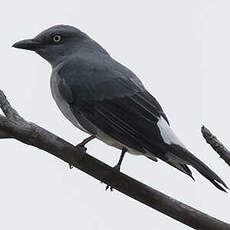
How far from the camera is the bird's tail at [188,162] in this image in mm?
4672

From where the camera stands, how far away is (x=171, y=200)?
4.34 metres

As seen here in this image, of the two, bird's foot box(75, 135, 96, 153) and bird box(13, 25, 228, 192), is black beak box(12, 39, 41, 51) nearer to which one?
bird box(13, 25, 228, 192)

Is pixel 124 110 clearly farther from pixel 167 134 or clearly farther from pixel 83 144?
pixel 83 144

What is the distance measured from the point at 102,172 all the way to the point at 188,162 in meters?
0.70

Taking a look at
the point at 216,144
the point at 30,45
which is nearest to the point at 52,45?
the point at 30,45

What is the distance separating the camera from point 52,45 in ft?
22.9

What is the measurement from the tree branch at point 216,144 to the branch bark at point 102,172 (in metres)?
0.42

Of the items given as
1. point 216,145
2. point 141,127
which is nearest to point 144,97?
point 141,127

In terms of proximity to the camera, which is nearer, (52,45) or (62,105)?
(62,105)

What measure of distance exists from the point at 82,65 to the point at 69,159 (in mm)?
2162

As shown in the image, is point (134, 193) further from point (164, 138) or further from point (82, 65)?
point (82, 65)

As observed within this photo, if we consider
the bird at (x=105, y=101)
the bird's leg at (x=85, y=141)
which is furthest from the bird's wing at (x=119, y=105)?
the bird's leg at (x=85, y=141)

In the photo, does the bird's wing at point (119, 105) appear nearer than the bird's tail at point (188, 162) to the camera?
No

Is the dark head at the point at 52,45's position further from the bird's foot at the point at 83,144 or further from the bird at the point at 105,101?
the bird's foot at the point at 83,144
